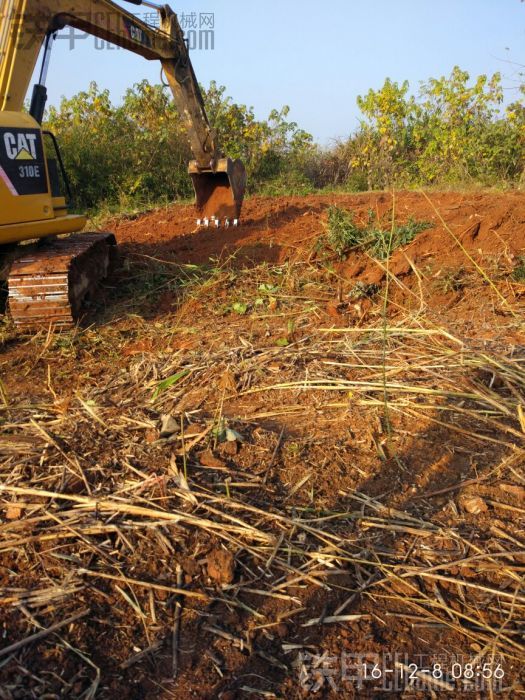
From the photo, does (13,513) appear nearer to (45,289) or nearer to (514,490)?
(514,490)

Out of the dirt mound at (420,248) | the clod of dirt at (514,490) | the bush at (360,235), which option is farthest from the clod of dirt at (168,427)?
the bush at (360,235)

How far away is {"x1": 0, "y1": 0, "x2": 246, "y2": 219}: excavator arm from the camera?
17.5ft

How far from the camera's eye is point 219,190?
29.7ft

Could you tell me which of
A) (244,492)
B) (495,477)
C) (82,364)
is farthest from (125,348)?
(495,477)

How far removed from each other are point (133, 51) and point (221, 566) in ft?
21.6

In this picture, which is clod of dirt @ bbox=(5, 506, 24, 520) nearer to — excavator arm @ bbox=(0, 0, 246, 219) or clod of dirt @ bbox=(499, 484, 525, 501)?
clod of dirt @ bbox=(499, 484, 525, 501)

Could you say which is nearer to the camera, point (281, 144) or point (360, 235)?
point (360, 235)

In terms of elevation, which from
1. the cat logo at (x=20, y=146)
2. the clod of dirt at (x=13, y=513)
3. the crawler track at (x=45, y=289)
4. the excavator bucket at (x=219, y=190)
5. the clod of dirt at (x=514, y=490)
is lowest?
the clod of dirt at (x=514, y=490)

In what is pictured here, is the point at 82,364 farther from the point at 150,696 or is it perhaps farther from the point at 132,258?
the point at 150,696

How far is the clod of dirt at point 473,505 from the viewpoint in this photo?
2678mm

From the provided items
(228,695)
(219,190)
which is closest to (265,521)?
(228,695)

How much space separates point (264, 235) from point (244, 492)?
578 centimetres

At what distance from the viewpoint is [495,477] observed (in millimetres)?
2875

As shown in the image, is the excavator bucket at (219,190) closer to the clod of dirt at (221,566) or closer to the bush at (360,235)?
the bush at (360,235)
